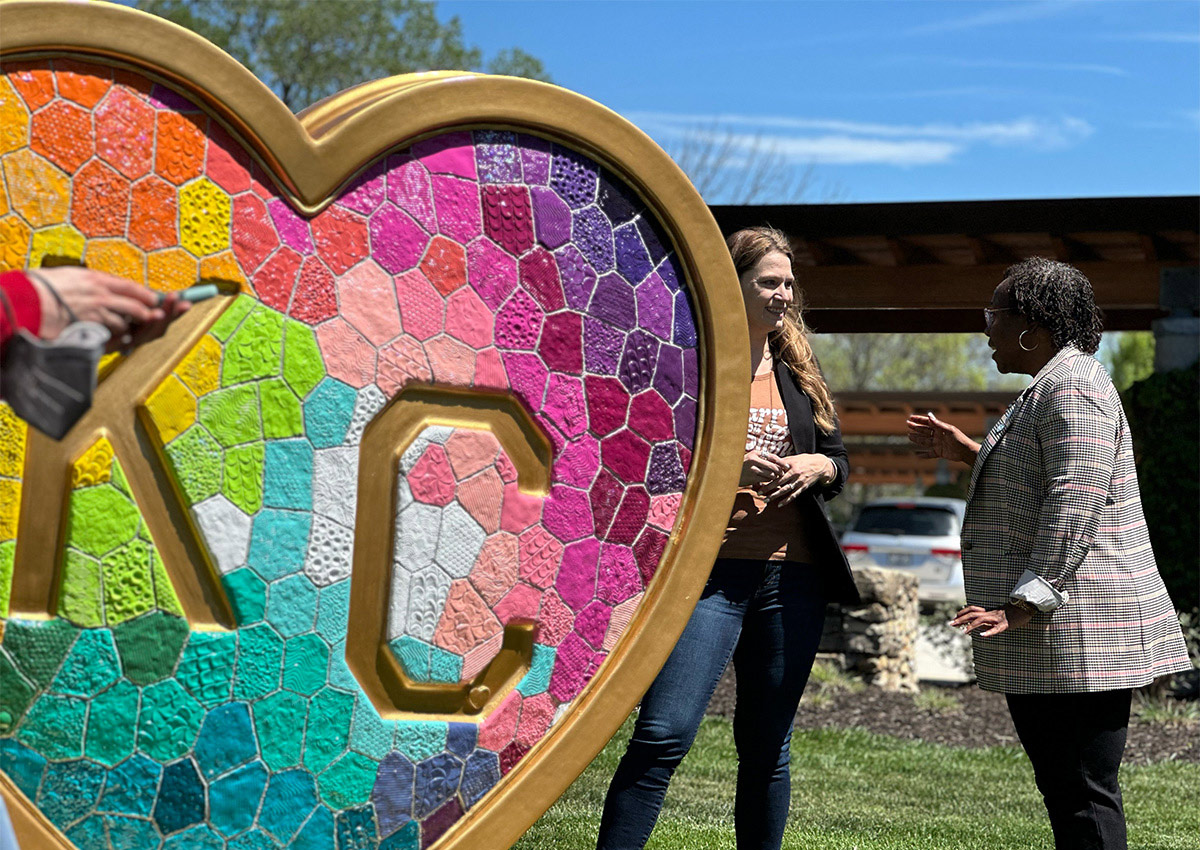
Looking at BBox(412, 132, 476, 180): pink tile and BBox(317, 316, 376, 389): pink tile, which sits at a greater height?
BBox(412, 132, 476, 180): pink tile

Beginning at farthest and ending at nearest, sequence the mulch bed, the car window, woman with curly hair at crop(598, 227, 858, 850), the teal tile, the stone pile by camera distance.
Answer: the car window, the stone pile, the mulch bed, woman with curly hair at crop(598, 227, 858, 850), the teal tile

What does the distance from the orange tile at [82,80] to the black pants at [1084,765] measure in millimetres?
2238

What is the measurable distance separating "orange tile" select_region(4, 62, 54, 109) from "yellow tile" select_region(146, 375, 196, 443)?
0.44m

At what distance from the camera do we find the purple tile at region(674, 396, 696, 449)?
234 centimetres

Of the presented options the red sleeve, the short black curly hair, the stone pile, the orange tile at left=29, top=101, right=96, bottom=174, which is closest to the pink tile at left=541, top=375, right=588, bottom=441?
the orange tile at left=29, top=101, right=96, bottom=174

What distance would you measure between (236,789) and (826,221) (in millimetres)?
5871

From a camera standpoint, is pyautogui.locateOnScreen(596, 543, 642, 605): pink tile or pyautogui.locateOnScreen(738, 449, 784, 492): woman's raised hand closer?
pyautogui.locateOnScreen(596, 543, 642, 605): pink tile

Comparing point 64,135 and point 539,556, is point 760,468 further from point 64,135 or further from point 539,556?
point 64,135

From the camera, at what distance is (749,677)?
9.63 feet

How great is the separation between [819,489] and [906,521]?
1175 cm

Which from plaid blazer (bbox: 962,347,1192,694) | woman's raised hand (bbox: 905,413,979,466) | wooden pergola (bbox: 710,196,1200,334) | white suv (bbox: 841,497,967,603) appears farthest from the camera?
white suv (bbox: 841,497,967,603)

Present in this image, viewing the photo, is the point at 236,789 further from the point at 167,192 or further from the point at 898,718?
the point at 898,718

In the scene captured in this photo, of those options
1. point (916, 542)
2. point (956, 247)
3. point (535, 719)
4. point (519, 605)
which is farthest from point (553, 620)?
point (916, 542)

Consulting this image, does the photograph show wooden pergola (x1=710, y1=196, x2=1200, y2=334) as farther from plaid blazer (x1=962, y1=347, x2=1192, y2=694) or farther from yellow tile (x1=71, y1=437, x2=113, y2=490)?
yellow tile (x1=71, y1=437, x2=113, y2=490)
